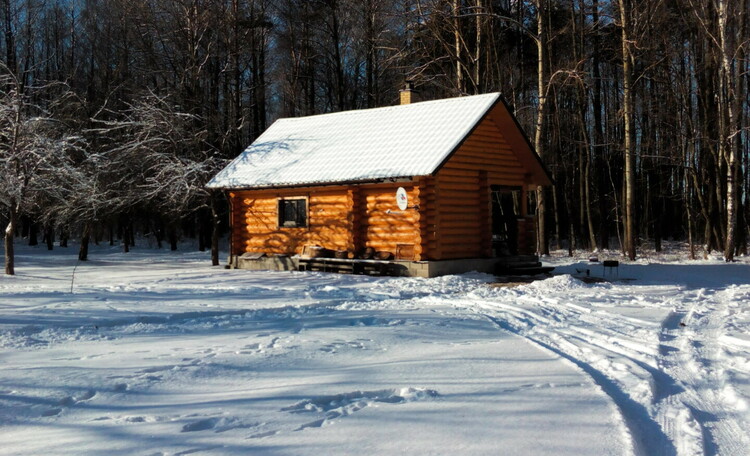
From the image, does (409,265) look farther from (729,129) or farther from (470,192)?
(729,129)

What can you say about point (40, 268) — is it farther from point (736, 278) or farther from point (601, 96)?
point (601, 96)

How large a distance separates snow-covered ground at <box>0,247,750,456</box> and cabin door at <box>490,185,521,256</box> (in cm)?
755

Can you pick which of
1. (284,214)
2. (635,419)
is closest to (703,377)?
(635,419)

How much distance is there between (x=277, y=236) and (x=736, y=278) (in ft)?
45.3

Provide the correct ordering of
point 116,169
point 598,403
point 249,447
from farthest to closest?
point 116,169 → point 598,403 → point 249,447

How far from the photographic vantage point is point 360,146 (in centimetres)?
2047

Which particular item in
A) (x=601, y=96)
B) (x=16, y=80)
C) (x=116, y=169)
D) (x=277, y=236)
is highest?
(x=601, y=96)

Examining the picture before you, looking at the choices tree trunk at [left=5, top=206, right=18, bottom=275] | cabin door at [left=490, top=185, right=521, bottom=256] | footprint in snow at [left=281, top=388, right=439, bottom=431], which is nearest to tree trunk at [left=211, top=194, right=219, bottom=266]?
tree trunk at [left=5, top=206, right=18, bottom=275]

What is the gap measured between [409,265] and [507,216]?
4.83 meters

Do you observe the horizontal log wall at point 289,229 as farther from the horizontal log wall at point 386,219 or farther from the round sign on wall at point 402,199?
the round sign on wall at point 402,199

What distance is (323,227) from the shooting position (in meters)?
20.1

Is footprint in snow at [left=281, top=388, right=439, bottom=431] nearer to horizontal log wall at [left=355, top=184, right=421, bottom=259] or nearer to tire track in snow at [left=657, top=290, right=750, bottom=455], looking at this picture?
tire track in snow at [left=657, top=290, right=750, bottom=455]

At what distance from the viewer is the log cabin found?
18.0 m

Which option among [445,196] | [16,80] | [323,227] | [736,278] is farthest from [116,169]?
[736,278]
